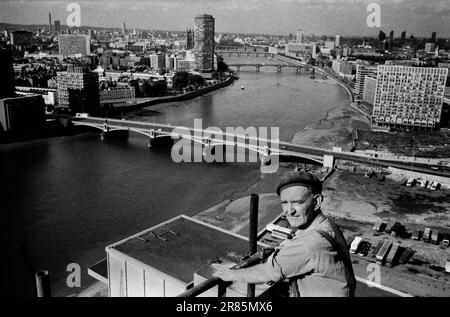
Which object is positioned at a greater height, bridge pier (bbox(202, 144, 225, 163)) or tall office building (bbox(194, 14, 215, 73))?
tall office building (bbox(194, 14, 215, 73))

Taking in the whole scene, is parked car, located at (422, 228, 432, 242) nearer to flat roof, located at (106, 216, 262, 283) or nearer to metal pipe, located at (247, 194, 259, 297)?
flat roof, located at (106, 216, 262, 283)

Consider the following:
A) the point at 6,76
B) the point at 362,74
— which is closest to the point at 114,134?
the point at 6,76

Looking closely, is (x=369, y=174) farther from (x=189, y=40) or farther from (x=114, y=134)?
(x=189, y=40)

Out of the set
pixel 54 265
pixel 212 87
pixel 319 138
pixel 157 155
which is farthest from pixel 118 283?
pixel 212 87

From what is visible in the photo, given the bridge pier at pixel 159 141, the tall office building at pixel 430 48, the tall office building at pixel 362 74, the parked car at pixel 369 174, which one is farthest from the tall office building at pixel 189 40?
the parked car at pixel 369 174

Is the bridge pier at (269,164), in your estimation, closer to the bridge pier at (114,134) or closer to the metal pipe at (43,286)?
the bridge pier at (114,134)

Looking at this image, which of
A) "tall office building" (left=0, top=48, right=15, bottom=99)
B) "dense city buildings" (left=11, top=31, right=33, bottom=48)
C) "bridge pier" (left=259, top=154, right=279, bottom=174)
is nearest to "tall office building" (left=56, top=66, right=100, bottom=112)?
"tall office building" (left=0, top=48, right=15, bottom=99)
